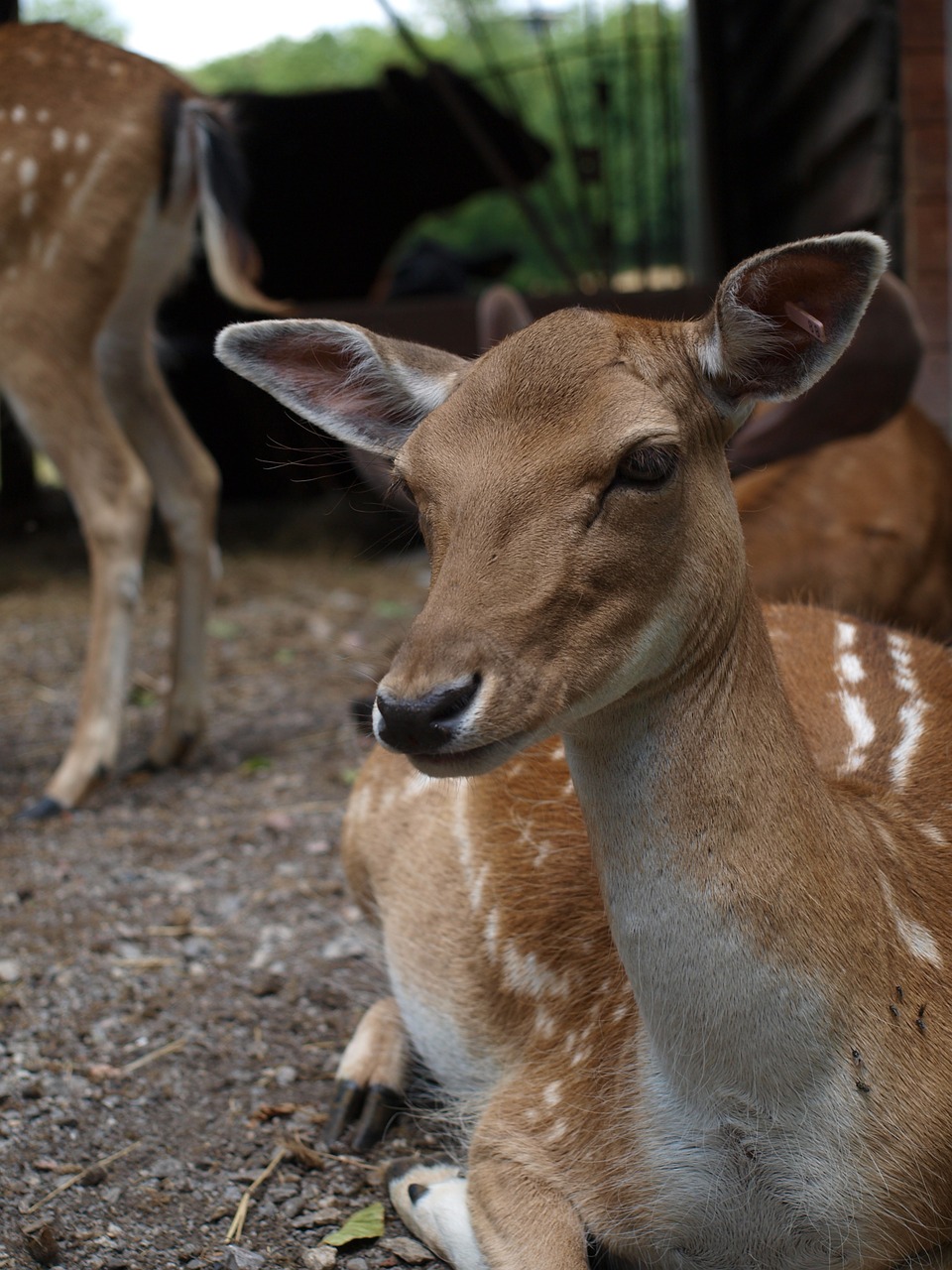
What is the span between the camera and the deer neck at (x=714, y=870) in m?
1.44

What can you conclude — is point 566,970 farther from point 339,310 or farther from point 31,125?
point 339,310

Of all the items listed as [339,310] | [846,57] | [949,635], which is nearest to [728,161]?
[846,57]

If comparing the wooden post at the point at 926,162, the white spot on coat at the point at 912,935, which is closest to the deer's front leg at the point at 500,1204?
the white spot on coat at the point at 912,935

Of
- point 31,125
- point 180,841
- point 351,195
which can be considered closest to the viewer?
point 180,841

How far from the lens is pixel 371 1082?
2164 mm

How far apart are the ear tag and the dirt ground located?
67 cm

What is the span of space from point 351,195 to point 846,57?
508cm

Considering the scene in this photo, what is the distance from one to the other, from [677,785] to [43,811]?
237 cm

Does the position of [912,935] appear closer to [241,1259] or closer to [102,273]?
[241,1259]

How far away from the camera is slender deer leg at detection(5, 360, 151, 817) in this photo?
11.6ft

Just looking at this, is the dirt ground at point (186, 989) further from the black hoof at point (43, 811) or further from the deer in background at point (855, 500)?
the deer in background at point (855, 500)

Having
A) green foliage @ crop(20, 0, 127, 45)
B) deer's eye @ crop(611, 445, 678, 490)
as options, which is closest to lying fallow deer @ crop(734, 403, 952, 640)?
deer's eye @ crop(611, 445, 678, 490)

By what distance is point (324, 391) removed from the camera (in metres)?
1.78

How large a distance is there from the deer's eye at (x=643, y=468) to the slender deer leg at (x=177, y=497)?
2.62m
